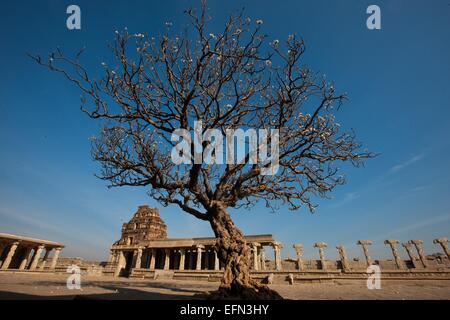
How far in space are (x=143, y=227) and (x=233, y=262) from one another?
59831mm

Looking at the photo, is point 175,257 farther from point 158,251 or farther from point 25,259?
point 25,259

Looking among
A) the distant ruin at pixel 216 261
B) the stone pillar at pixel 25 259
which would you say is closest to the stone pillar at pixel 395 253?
the distant ruin at pixel 216 261

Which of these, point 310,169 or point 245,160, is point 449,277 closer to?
point 310,169

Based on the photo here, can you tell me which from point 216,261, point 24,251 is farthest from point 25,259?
point 216,261

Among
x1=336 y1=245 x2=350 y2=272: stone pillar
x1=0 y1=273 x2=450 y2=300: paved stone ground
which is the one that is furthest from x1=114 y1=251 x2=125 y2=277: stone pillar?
x1=336 y1=245 x2=350 y2=272: stone pillar

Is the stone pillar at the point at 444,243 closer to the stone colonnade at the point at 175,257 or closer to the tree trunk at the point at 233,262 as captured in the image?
the stone colonnade at the point at 175,257

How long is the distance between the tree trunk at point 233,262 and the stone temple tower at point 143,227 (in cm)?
5655

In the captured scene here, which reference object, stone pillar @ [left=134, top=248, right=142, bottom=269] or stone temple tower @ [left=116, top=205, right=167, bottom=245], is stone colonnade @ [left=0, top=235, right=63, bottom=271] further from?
stone temple tower @ [left=116, top=205, right=167, bottom=245]

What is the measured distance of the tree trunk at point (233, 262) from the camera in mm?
6750

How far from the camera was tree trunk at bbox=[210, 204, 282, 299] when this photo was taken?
675 cm

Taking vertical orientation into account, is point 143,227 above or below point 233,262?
above

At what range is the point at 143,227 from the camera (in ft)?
198
